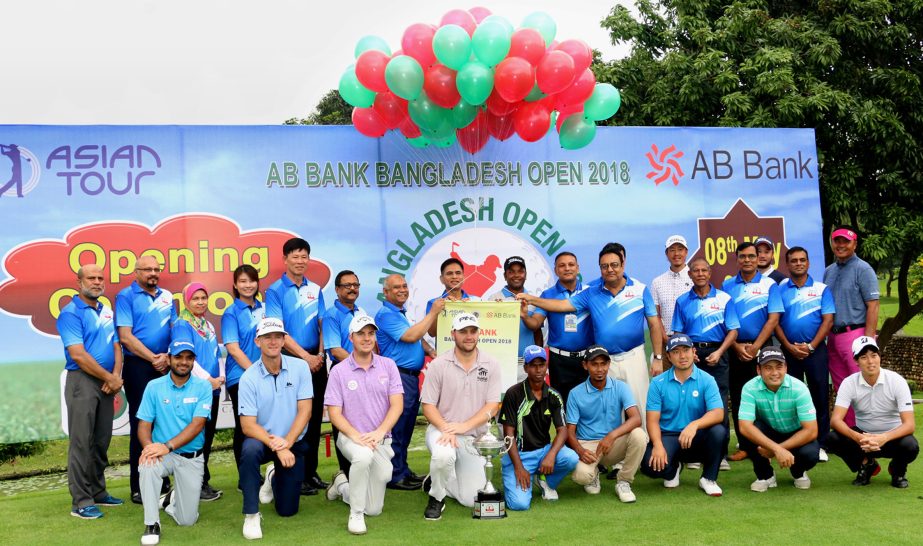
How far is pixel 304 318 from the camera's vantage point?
18.9 feet

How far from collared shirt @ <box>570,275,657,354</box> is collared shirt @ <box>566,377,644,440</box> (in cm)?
48

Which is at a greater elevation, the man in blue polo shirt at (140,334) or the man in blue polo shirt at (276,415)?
the man in blue polo shirt at (140,334)

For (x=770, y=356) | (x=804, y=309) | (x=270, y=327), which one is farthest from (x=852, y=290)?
(x=270, y=327)

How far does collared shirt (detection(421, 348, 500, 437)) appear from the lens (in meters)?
5.07

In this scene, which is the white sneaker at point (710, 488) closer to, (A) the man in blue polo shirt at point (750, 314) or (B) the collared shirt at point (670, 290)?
(A) the man in blue polo shirt at point (750, 314)

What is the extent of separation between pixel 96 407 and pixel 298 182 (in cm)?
228

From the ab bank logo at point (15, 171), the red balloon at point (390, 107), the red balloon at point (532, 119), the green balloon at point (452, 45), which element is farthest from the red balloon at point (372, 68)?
the ab bank logo at point (15, 171)

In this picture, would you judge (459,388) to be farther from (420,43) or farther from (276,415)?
(420,43)

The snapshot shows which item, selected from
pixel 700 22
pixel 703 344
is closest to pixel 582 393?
pixel 703 344

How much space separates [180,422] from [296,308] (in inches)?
47.8

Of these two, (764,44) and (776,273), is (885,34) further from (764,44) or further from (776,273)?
(776,273)

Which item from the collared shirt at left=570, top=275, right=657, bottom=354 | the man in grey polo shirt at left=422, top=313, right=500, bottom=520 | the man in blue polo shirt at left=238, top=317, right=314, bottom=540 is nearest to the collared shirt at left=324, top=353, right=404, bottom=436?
the man in blue polo shirt at left=238, top=317, right=314, bottom=540

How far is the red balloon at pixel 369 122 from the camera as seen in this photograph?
636 centimetres

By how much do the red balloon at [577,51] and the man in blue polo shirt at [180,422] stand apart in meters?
3.20
